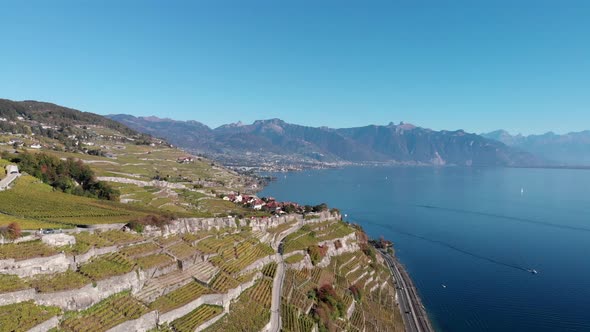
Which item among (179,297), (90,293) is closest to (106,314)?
(90,293)

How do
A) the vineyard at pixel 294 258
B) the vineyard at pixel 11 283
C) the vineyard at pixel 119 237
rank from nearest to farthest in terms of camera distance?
the vineyard at pixel 11 283, the vineyard at pixel 119 237, the vineyard at pixel 294 258

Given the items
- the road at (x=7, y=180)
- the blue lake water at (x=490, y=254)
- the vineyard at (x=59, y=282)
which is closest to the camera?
the vineyard at (x=59, y=282)

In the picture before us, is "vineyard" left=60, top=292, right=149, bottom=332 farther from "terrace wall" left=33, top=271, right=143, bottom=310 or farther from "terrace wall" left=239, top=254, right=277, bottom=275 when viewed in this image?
"terrace wall" left=239, top=254, right=277, bottom=275

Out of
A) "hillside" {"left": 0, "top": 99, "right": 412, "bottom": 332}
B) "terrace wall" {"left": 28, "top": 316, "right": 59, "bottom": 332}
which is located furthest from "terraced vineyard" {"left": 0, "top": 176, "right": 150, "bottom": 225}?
"terrace wall" {"left": 28, "top": 316, "right": 59, "bottom": 332}

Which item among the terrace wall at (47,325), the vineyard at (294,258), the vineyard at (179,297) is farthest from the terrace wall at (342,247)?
the terrace wall at (47,325)

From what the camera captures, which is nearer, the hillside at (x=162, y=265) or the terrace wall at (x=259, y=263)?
the hillside at (x=162, y=265)

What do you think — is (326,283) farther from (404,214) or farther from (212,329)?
(404,214)

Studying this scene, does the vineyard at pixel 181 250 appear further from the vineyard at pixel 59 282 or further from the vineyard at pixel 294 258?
the vineyard at pixel 294 258
